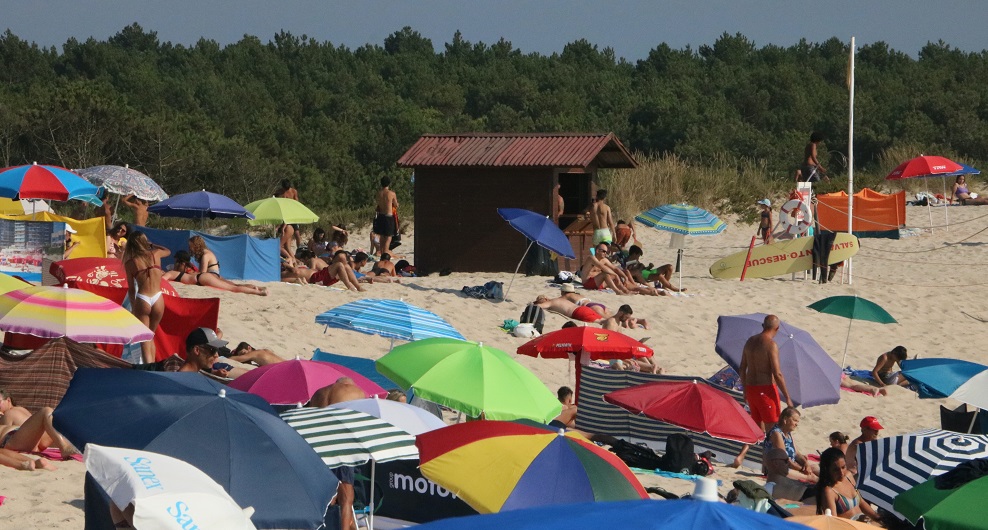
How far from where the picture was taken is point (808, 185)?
18.4 m

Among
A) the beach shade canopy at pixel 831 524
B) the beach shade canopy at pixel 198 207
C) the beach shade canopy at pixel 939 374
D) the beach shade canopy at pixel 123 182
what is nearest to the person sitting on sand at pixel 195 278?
the beach shade canopy at pixel 123 182

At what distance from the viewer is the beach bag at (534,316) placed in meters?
14.1

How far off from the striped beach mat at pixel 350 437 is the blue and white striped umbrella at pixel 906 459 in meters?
2.81

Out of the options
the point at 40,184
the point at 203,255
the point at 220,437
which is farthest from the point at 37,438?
the point at 40,184

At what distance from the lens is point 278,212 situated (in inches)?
660

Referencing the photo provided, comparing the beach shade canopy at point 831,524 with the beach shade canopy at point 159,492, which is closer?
the beach shade canopy at point 159,492

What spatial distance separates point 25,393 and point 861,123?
38180 mm

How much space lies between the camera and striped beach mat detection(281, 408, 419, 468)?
216 inches

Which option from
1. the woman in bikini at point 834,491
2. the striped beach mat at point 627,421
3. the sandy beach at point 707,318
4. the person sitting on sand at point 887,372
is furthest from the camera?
the person sitting on sand at point 887,372

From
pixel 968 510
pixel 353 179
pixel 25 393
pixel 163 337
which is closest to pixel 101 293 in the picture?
pixel 163 337

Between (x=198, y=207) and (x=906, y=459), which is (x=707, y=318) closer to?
(x=198, y=207)

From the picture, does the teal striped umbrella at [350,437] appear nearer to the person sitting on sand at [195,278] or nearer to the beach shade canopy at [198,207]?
the person sitting on sand at [195,278]

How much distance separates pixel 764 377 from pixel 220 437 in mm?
6234

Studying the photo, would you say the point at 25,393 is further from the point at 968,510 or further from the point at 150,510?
the point at 968,510
